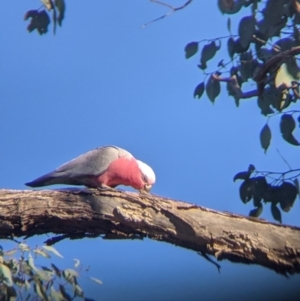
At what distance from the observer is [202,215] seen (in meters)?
1.57

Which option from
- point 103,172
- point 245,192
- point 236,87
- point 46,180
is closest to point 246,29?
point 236,87

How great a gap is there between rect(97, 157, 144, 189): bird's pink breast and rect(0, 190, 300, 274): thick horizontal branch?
0.45 metres

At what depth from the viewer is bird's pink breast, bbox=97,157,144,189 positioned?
2037 mm

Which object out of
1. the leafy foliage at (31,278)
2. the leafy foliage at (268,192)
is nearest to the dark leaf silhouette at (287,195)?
the leafy foliage at (268,192)

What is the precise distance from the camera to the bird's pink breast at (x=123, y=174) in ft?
6.68

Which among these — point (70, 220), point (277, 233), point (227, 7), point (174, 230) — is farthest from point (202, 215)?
point (227, 7)

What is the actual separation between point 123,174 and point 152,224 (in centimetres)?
58

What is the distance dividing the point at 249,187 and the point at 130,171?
44cm

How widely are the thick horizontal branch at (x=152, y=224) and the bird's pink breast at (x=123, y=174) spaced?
1.49ft

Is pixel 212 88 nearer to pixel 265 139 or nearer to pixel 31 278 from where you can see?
pixel 265 139

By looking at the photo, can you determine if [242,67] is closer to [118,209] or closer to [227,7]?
[227,7]

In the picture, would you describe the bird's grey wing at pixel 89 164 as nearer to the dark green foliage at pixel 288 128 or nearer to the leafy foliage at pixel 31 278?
the leafy foliage at pixel 31 278

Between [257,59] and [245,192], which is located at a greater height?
[257,59]

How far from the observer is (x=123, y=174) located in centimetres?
210
